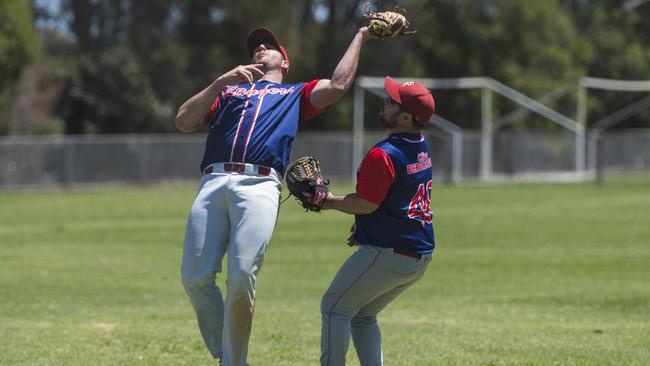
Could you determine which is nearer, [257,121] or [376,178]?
[376,178]

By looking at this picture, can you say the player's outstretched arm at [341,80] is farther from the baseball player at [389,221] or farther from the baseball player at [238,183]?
the baseball player at [389,221]

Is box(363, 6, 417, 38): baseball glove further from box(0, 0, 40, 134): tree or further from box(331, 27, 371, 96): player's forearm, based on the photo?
box(0, 0, 40, 134): tree

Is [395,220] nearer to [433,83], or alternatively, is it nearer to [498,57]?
[433,83]

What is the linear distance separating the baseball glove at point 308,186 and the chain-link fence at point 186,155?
3323 centimetres

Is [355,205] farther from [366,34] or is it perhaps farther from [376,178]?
[366,34]

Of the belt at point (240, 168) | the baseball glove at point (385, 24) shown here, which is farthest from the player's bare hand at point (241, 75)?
the baseball glove at point (385, 24)

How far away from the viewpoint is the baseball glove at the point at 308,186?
22.4 feet

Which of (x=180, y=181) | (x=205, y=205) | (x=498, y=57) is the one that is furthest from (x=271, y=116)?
(x=498, y=57)

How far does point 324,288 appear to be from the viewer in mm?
13820

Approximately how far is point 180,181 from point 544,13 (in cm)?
2377

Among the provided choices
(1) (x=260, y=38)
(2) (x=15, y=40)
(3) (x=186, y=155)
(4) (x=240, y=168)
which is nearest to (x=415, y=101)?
(4) (x=240, y=168)

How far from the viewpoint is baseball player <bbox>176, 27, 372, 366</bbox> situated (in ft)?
22.2

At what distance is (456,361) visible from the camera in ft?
27.3

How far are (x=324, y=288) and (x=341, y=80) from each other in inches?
283
